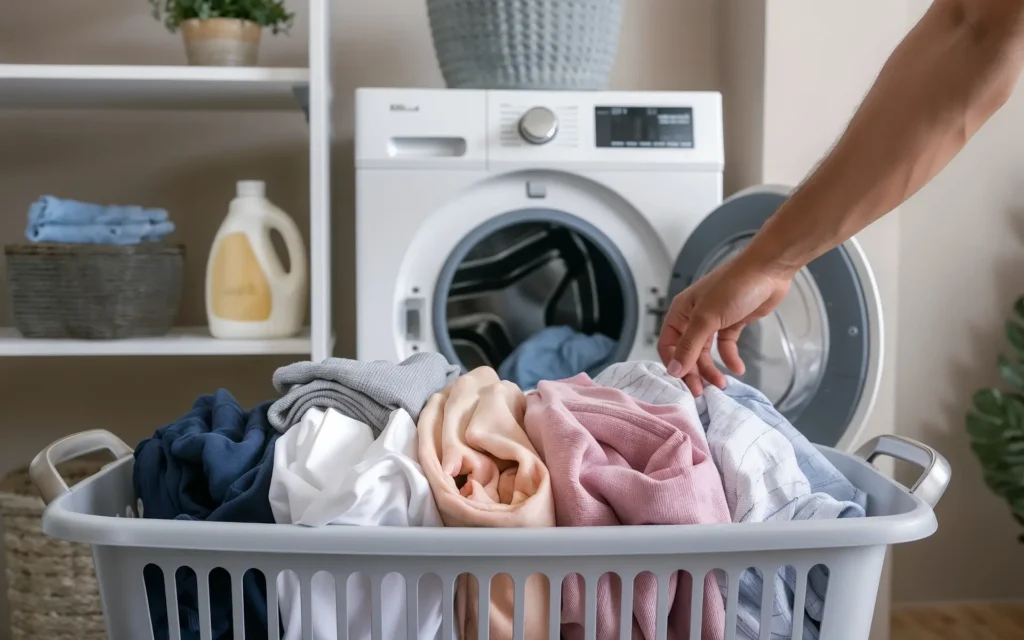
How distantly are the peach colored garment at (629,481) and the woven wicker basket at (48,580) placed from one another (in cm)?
109

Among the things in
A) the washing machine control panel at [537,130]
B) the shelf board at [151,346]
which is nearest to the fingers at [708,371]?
the washing machine control panel at [537,130]

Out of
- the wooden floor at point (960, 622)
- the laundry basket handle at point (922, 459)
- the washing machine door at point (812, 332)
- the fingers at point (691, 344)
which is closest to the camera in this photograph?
the laundry basket handle at point (922, 459)

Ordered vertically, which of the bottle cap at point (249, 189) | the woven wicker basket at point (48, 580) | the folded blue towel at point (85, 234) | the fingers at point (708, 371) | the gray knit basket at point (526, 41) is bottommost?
the woven wicker basket at point (48, 580)

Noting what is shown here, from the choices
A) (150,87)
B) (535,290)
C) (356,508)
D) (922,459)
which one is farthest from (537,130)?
(356,508)

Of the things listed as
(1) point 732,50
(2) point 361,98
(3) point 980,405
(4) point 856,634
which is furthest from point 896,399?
(4) point 856,634

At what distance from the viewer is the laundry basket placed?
0.59 metres

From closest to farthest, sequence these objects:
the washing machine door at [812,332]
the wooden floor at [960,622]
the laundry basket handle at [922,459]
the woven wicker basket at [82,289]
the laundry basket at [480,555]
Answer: the laundry basket at [480,555]
the laundry basket handle at [922,459]
the washing machine door at [812,332]
the woven wicker basket at [82,289]
the wooden floor at [960,622]

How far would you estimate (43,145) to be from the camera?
76.9 inches

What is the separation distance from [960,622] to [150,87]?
6.04 feet

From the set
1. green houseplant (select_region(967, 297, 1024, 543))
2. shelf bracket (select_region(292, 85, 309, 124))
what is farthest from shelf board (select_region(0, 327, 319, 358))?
green houseplant (select_region(967, 297, 1024, 543))

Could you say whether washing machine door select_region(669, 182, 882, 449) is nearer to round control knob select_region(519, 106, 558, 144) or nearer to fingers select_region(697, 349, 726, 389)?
round control knob select_region(519, 106, 558, 144)

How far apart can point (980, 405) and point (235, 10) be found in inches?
58.9

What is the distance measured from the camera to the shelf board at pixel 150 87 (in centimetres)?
154

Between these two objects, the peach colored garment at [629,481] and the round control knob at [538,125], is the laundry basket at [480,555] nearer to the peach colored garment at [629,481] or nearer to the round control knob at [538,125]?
the peach colored garment at [629,481]
